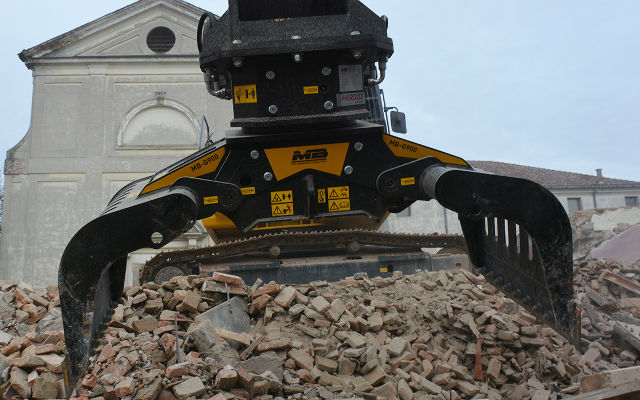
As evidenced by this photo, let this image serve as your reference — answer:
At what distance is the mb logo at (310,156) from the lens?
317 centimetres

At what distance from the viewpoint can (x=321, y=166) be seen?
318 centimetres

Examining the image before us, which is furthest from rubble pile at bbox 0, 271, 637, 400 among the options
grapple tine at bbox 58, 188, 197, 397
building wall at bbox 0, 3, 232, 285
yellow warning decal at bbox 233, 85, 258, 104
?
building wall at bbox 0, 3, 232, 285

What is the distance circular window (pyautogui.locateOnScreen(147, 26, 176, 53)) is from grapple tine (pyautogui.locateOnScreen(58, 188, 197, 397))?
15983 millimetres

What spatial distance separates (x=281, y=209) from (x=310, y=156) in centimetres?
35

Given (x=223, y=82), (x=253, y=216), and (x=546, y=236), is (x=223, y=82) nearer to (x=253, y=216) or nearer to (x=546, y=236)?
(x=253, y=216)

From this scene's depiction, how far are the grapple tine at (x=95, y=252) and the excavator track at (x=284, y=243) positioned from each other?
3.80 m

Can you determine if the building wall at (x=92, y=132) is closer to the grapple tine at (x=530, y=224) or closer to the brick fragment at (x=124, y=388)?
the brick fragment at (x=124, y=388)

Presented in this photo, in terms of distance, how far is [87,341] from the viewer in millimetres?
2633

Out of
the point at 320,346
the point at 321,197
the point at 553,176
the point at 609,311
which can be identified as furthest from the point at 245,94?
the point at 553,176

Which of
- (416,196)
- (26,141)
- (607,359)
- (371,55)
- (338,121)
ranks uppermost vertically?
(26,141)

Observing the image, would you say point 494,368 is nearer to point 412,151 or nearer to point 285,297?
point 285,297

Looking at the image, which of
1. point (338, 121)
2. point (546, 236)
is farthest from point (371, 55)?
point (546, 236)

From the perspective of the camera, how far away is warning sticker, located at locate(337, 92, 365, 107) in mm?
3148

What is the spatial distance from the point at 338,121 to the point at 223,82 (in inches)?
34.0
